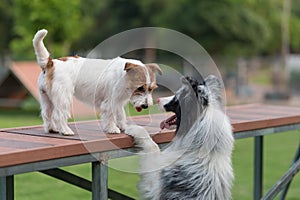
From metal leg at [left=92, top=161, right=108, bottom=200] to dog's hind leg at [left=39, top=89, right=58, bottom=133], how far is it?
0.40m

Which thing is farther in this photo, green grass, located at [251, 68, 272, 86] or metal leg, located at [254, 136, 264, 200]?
green grass, located at [251, 68, 272, 86]

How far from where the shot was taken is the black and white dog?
3408 millimetres

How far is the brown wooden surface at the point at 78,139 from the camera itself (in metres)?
2.78

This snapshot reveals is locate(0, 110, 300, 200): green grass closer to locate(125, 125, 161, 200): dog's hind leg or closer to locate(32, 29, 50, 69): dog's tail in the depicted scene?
locate(125, 125, 161, 200): dog's hind leg

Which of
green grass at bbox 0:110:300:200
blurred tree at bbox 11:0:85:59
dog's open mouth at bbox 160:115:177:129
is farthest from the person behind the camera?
blurred tree at bbox 11:0:85:59

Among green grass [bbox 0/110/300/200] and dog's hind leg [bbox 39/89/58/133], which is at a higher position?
dog's hind leg [bbox 39/89/58/133]

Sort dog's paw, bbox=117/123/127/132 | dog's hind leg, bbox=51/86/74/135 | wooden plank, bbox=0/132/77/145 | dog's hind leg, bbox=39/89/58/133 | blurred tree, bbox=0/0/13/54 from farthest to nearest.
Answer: blurred tree, bbox=0/0/13/54 < dog's paw, bbox=117/123/127/132 < dog's hind leg, bbox=39/89/58/133 < dog's hind leg, bbox=51/86/74/135 < wooden plank, bbox=0/132/77/145

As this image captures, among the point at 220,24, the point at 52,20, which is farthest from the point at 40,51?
the point at 220,24

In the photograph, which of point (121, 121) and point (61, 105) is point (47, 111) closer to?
point (61, 105)

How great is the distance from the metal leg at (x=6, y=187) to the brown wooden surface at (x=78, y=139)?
0.23m

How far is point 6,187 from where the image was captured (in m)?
3.32

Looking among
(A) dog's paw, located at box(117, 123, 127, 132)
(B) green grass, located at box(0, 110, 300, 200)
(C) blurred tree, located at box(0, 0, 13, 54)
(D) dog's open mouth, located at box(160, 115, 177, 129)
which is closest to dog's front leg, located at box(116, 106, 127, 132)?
(A) dog's paw, located at box(117, 123, 127, 132)

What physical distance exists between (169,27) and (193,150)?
68.7ft

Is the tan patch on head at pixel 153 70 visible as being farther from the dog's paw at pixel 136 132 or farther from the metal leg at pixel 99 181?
the metal leg at pixel 99 181
